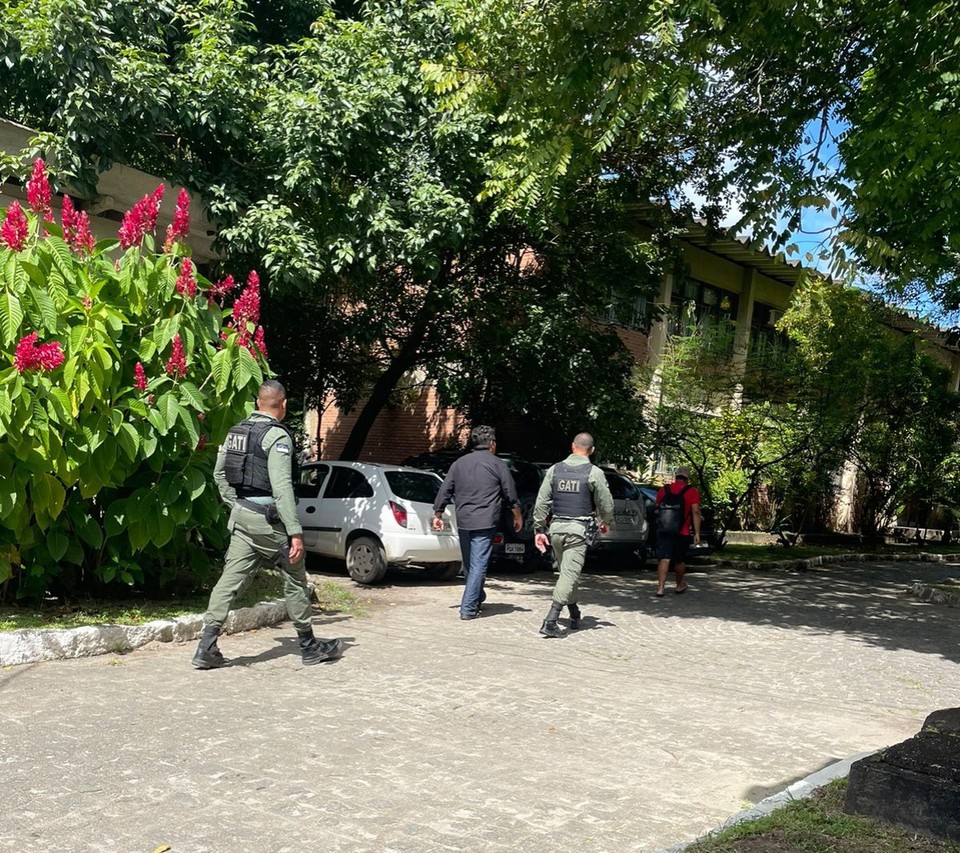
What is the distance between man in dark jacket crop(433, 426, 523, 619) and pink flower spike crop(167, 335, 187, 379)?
3.35 meters

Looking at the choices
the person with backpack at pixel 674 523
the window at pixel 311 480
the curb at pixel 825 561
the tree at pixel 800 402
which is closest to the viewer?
the person with backpack at pixel 674 523

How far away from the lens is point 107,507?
320 inches

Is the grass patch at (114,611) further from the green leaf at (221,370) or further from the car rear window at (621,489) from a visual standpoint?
the car rear window at (621,489)

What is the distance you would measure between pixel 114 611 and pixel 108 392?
196cm

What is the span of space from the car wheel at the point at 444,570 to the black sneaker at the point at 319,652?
234 inches

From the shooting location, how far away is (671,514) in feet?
42.1

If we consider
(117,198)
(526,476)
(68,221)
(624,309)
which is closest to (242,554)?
(68,221)

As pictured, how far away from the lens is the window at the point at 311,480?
13711 mm

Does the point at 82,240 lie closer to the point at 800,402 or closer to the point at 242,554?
the point at 242,554

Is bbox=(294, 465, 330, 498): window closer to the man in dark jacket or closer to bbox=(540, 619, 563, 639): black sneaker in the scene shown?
the man in dark jacket

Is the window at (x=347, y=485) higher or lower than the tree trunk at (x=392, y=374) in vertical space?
lower

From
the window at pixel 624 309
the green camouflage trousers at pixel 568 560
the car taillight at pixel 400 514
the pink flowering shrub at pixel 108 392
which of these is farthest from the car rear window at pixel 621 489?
the pink flowering shrub at pixel 108 392

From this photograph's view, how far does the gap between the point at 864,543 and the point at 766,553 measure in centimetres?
656

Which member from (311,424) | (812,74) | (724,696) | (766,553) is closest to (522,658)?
(724,696)
